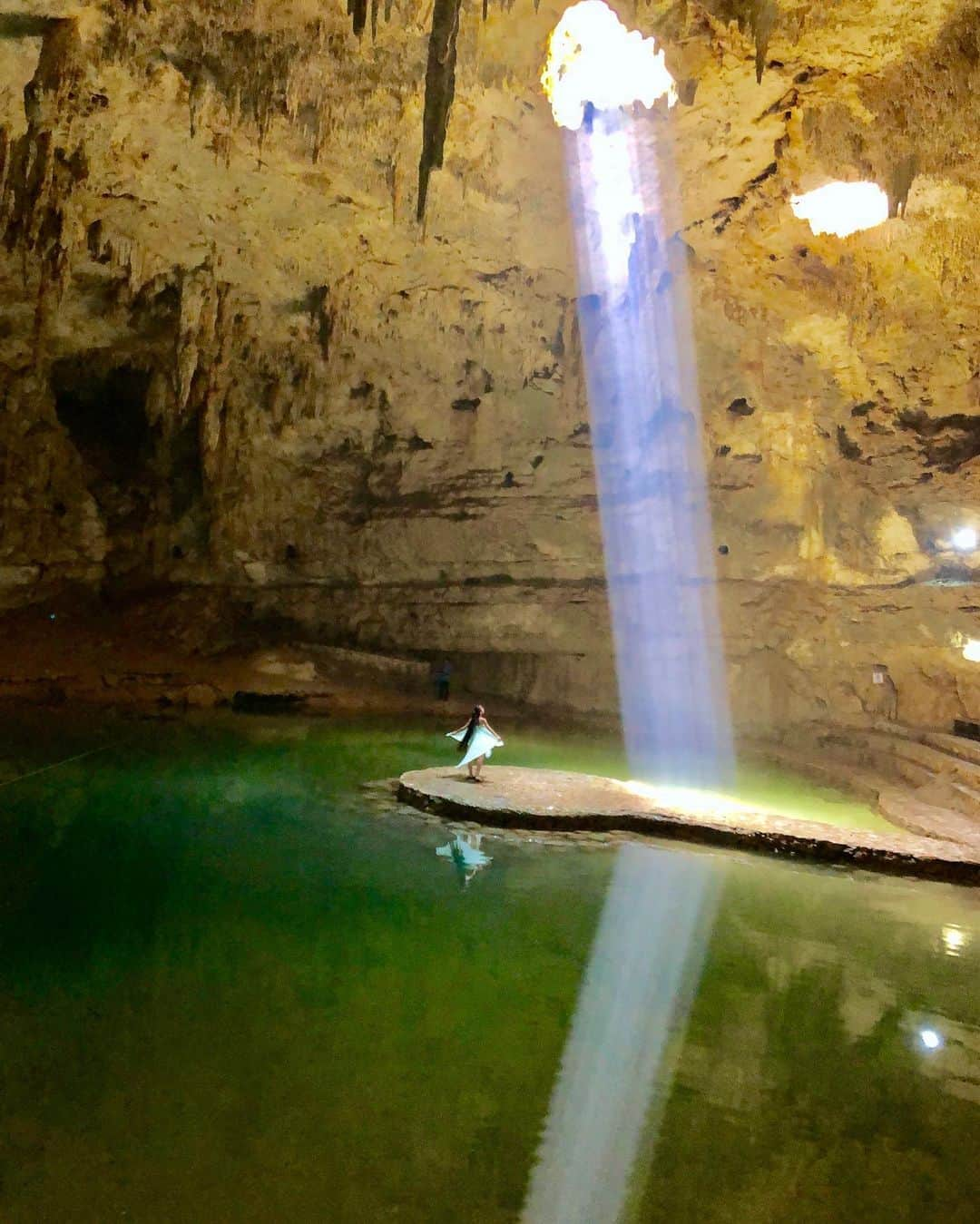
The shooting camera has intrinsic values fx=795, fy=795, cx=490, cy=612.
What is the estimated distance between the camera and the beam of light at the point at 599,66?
826 cm

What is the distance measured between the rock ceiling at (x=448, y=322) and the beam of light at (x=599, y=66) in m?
0.21

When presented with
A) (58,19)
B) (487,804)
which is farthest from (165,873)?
(58,19)

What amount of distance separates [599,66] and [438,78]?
6.38ft

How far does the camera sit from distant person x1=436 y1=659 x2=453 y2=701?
16.6 m

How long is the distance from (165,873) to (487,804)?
3.12m

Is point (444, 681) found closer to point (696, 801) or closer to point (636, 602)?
point (636, 602)

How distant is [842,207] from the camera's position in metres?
10.2

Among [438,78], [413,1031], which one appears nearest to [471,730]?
[413,1031]

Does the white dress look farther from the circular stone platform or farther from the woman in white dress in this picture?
the circular stone platform

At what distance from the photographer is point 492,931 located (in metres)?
5.06

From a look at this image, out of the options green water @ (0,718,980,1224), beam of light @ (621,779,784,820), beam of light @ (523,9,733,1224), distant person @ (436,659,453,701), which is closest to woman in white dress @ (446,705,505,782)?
beam of light @ (621,779,784,820)

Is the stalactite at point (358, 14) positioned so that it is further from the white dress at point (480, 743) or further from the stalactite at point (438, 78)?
the white dress at point (480, 743)

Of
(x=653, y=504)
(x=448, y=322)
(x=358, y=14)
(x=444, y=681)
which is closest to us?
(x=358, y=14)

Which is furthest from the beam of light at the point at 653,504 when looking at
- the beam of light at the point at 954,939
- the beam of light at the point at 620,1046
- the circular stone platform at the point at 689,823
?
the beam of light at the point at 620,1046
